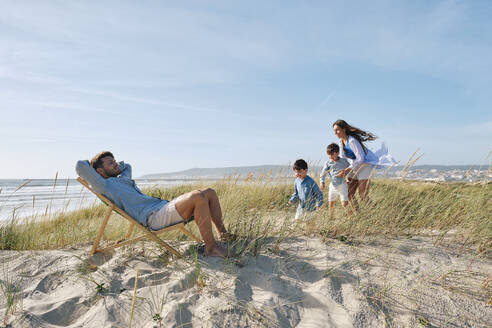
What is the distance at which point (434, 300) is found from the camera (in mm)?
2107

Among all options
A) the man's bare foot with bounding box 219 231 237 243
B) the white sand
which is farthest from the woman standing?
the man's bare foot with bounding box 219 231 237 243

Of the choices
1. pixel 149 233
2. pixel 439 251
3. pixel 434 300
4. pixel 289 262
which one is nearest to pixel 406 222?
pixel 439 251

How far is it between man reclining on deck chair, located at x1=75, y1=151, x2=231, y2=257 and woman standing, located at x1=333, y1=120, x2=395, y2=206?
2291mm

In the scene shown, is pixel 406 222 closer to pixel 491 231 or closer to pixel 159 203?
pixel 491 231

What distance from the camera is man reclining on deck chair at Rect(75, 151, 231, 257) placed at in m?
2.79

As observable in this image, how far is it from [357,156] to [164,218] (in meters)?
2.98

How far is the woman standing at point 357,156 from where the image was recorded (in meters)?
4.40

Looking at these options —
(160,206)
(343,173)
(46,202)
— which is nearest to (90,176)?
(160,206)

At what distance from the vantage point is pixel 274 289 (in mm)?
2260

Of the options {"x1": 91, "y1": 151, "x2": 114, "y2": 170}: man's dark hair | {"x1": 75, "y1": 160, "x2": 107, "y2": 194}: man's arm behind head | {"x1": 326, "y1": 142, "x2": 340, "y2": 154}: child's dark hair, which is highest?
{"x1": 326, "y1": 142, "x2": 340, "y2": 154}: child's dark hair

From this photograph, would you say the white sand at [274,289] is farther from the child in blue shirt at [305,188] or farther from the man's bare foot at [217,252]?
the child in blue shirt at [305,188]

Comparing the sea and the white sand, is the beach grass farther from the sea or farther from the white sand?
the sea

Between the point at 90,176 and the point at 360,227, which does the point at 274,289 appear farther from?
the point at 90,176

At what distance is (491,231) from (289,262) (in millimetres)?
2079
